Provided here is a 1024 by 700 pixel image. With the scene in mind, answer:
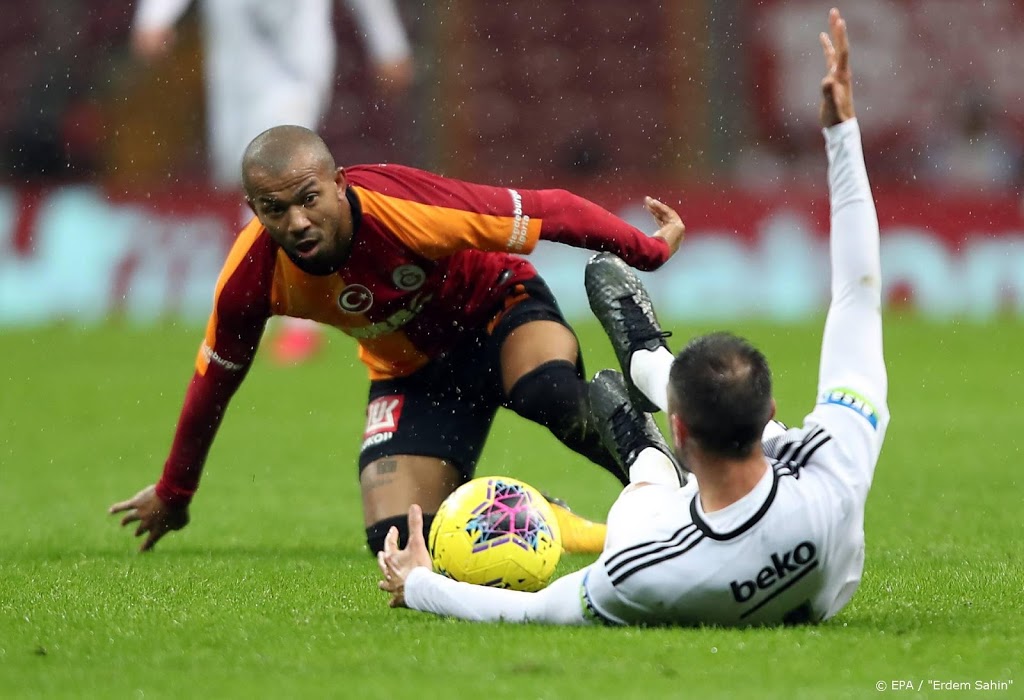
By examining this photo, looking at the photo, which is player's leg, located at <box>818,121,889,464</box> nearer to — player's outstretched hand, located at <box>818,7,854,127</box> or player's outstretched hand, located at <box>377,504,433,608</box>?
player's outstretched hand, located at <box>818,7,854,127</box>

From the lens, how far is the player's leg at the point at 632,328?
520cm

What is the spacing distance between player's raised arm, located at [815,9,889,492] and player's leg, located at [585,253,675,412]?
66cm

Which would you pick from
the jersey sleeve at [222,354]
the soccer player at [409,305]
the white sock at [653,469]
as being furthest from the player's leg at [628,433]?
the jersey sleeve at [222,354]

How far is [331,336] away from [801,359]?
5226 millimetres

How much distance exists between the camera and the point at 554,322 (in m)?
6.51

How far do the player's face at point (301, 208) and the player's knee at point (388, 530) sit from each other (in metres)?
1.10

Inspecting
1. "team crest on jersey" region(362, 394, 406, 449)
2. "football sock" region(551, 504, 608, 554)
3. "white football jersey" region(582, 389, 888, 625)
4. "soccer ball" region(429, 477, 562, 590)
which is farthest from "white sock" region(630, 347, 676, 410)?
"team crest on jersey" region(362, 394, 406, 449)

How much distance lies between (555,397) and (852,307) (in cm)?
178

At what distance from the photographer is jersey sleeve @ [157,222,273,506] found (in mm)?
5992

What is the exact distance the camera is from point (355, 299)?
6078 millimetres

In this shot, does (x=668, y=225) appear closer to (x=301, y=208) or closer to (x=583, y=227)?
(x=583, y=227)

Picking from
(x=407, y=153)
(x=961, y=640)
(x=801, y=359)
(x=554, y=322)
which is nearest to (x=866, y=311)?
(x=961, y=640)

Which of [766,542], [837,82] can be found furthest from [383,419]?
[837,82]

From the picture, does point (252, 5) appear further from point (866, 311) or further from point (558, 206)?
point (866, 311)
